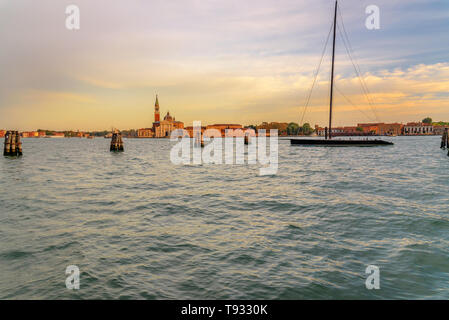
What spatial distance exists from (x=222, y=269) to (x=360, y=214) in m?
6.04

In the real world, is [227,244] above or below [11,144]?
below

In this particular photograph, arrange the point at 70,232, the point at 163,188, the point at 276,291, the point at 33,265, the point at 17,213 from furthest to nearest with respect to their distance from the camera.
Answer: the point at 163,188
the point at 17,213
the point at 70,232
the point at 33,265
the point at 276,291

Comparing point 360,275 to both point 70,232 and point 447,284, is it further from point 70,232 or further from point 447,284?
point 70,232

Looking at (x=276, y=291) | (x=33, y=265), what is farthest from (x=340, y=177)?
(x=33, y=265)

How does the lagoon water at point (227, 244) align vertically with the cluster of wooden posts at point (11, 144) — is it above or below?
below

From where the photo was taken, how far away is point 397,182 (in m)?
16.9

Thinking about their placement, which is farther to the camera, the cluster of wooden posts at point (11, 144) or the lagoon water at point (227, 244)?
the cluster of wooden posts at point (11, 144)

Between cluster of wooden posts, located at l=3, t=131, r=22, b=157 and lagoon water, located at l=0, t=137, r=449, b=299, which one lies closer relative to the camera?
lagoon water, located at l=0, t=137, r=449, b=299

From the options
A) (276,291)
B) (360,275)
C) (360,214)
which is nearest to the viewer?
(276,291)

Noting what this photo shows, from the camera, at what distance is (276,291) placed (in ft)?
16.3

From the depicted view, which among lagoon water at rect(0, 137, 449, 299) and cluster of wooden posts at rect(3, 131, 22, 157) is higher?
cluster of wooden posts at rect(3, 131, 22, 157)
